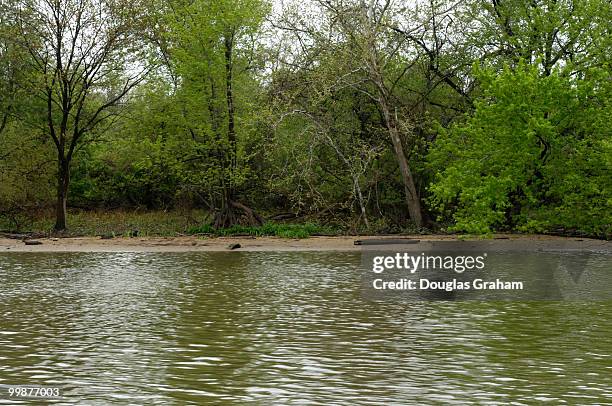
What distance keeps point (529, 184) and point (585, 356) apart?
19.5 metres

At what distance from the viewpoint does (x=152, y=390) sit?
353 inches

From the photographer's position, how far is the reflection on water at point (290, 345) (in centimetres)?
891

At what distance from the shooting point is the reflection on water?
8906 mm

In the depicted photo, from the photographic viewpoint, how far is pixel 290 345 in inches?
452

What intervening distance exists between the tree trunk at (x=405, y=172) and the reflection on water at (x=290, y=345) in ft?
58.5

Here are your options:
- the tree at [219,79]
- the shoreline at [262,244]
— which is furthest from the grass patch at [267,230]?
the shoreline at [262,244]

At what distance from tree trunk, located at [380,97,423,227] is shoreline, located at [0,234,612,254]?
273cm

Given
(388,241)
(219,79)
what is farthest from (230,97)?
(388,241)


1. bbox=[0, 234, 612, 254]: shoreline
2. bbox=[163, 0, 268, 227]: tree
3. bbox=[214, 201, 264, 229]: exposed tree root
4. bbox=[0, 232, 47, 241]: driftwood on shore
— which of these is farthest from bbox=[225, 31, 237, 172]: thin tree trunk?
bbox=[0, 232, 47, 241]: driftwood on shore

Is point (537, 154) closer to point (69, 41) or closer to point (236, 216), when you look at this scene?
point (236, 216)

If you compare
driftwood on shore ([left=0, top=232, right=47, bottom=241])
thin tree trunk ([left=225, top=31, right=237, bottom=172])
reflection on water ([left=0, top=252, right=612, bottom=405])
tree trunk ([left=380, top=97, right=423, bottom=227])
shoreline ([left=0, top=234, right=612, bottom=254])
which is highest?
thin tree trunk ([left=225, top=31, right=237, bottom=172])

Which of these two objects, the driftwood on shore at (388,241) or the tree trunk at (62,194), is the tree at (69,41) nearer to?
the tree trunk at (62,194)

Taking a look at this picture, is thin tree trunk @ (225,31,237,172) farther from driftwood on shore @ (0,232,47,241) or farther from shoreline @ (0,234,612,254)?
driftwood on shore @ (0,232,47,241)

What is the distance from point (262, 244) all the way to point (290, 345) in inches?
829
